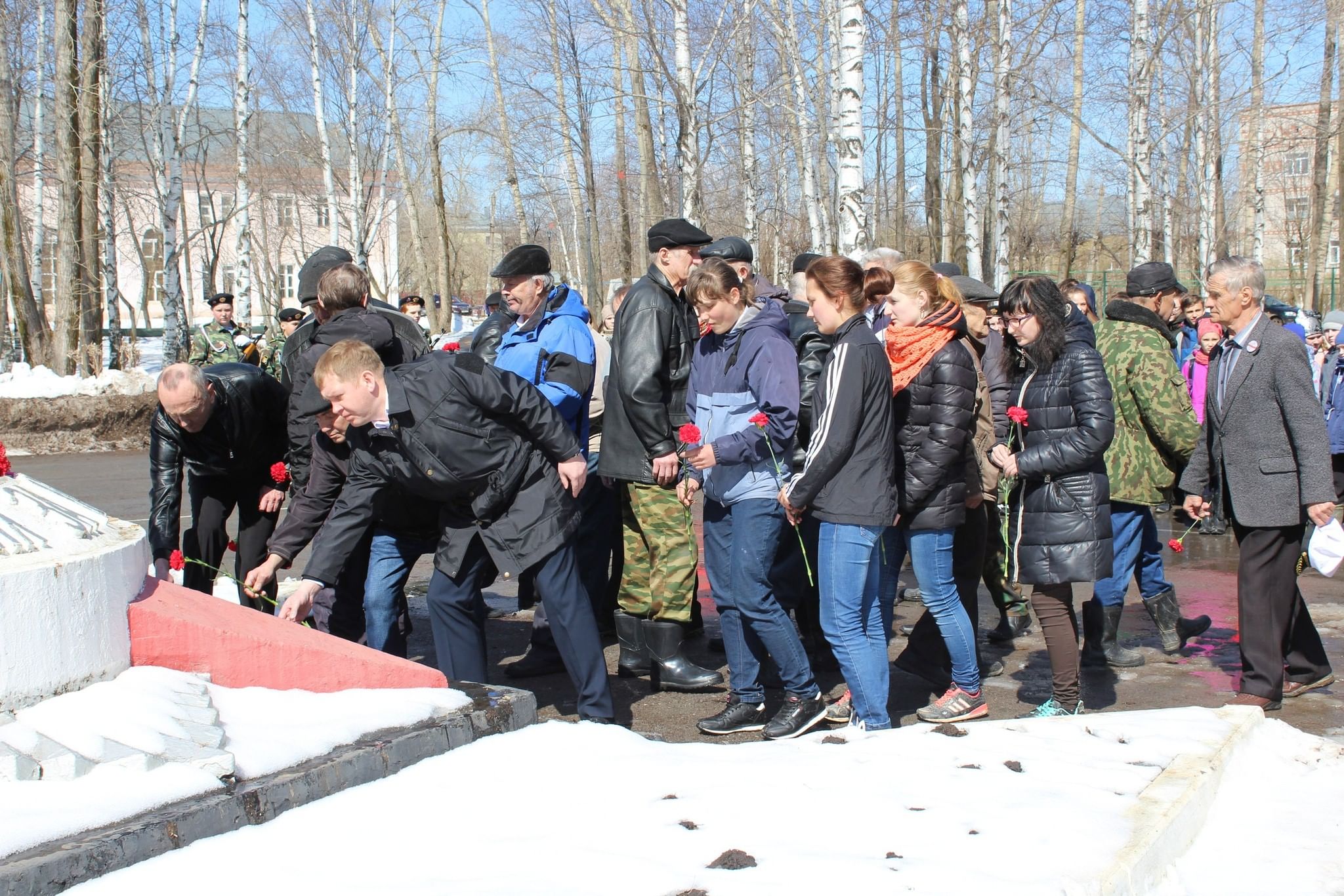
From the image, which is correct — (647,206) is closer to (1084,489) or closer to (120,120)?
(120,120)

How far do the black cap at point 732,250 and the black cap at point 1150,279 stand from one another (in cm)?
200

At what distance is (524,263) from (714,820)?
330 cm

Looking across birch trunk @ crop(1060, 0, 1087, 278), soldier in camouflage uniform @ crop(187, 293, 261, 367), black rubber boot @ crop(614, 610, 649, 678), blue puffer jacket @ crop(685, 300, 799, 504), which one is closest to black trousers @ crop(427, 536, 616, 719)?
blue puffer jacket @ crop(685, 300, 799, 504)

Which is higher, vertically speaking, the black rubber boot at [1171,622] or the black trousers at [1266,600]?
the black trousers at [1266,600]

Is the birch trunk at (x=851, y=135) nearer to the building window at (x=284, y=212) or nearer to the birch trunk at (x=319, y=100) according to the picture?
the birch trunk at (x=319, y=100)

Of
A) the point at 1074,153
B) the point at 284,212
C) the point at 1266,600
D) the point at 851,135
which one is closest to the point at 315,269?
the point at 1266,600

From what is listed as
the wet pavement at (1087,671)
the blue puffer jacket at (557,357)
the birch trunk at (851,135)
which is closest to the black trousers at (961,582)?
the wet pavement at (1087,671)

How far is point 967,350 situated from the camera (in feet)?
15.1

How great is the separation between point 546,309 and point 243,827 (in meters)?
3.16

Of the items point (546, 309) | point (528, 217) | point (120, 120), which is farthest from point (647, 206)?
point (546, 309)

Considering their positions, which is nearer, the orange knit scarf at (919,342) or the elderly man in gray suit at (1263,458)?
the orange knit scarf at (919,342)

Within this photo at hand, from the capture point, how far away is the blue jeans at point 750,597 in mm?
4609

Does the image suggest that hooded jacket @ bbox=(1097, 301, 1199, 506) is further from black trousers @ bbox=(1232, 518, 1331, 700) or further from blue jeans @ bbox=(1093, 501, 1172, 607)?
black trousers @ bbox=(1232, 518, 1331, 700)

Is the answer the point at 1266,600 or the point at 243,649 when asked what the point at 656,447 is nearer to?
the point at 243,649
